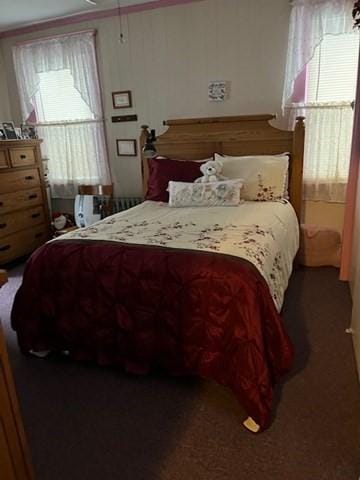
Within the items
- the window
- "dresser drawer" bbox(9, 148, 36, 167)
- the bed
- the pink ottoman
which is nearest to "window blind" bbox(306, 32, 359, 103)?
the window

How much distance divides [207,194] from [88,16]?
7.98 ft

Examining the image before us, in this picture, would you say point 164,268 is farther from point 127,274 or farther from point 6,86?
point 6,86

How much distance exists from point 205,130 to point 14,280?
2.32 meters

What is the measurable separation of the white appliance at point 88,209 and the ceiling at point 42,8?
1.86 m

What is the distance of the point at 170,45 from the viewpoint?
3547 millimetres

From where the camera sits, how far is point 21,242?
378cm

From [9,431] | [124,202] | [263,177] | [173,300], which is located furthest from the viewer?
[124,202]

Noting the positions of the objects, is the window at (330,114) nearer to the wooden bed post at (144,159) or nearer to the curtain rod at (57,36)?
the wooden bed post at (144,159)

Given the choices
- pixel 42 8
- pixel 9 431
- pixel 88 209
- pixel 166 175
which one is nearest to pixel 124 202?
pixel 88 209

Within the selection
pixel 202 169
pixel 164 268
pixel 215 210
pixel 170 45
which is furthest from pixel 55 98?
pixel 164 268

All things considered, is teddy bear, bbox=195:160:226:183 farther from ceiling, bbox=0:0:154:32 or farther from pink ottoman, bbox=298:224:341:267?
ceiling, bbox=0:0:154:32

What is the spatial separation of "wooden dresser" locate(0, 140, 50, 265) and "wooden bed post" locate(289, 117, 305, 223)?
2.67m

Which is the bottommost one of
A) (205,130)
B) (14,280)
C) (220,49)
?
(14,280)

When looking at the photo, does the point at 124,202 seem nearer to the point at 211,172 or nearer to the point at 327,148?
the point at 211,172
